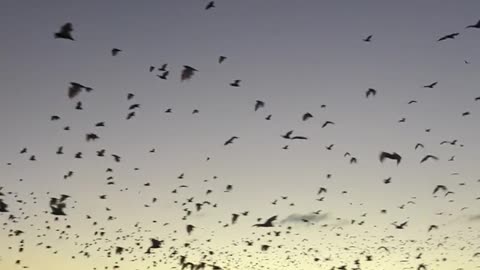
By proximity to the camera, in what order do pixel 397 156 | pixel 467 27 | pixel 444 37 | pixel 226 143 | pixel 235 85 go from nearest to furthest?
pixel 467 27 → pixel 444 37 → pixel 397 156 → pixel 235 85 → pixel 226 143

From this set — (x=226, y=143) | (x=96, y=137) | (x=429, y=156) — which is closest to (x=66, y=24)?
(x=96, y=137)

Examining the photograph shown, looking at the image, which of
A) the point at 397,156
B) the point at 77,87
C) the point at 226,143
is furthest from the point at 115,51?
the point at 397,156

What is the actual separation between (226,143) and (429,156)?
885 centimetres

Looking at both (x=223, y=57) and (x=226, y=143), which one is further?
(x=226, y=143)

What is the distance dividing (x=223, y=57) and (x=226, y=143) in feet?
13.6

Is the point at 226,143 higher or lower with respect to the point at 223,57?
lower

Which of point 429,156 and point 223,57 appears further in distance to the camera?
point 429,156

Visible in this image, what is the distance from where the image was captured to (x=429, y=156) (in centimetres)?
3491

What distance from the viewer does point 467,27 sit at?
25.8m

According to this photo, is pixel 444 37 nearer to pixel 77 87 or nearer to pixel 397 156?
pixel 397 156

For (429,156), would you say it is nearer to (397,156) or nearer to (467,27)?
(397,156)

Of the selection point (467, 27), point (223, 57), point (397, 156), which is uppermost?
point (223, 57)

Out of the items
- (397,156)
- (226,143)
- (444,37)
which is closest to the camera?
(444,37)

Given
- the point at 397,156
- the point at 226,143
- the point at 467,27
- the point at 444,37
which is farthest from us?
the point at 226,143
